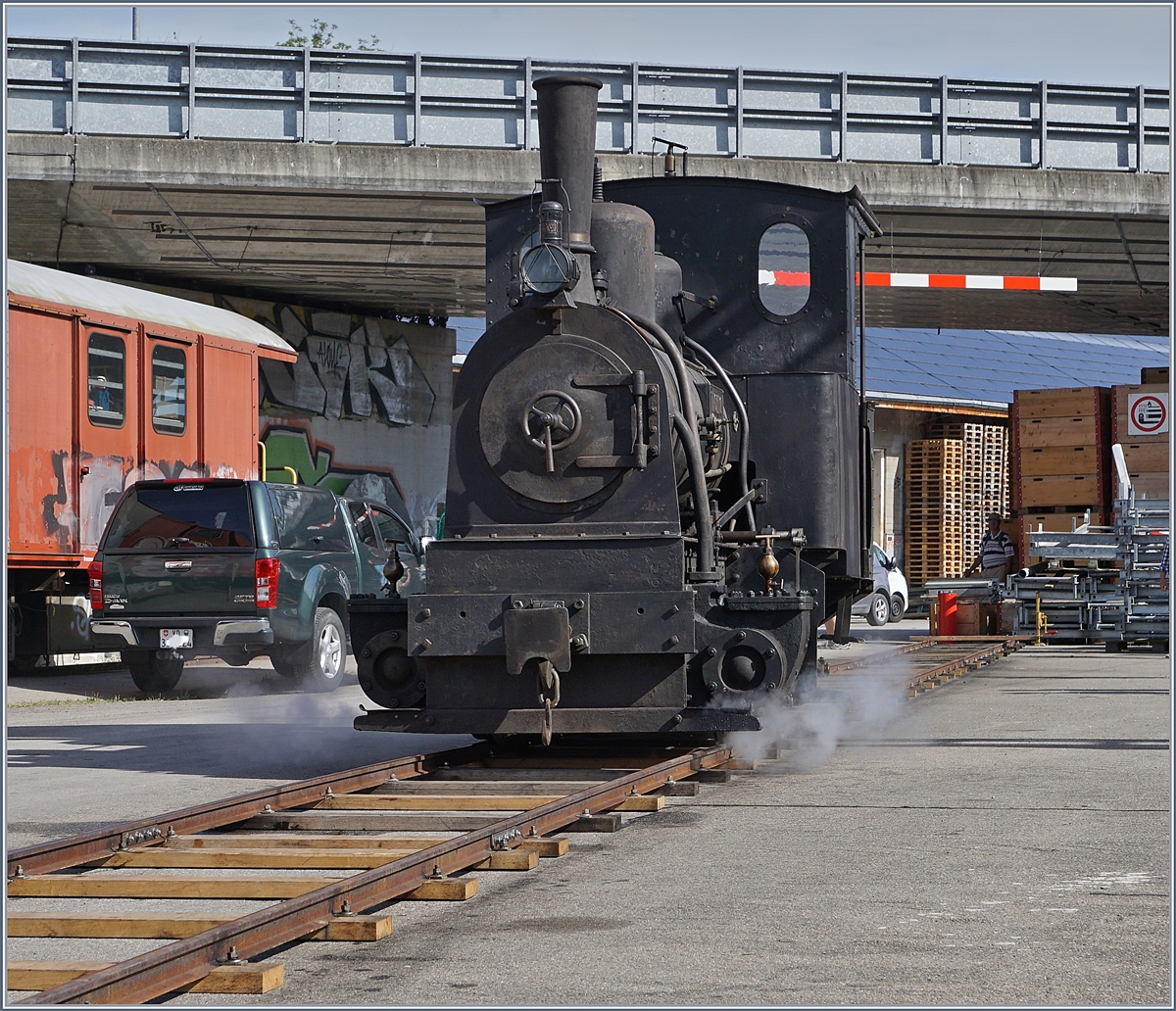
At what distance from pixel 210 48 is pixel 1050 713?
1381 cm

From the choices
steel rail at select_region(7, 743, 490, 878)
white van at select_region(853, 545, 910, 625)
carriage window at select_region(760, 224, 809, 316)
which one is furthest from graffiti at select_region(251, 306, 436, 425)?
steel rail at select_region(7, 743, 490, 878)

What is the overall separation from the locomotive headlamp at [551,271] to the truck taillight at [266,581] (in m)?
6.92

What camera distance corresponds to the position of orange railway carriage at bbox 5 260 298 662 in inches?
590

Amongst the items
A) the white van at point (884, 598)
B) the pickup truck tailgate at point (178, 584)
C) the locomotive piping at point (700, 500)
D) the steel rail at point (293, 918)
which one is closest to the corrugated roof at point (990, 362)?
the white van at point (884, 598)

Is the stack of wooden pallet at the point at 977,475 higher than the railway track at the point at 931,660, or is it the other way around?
the stack of wooden pallet at the point at 977,475

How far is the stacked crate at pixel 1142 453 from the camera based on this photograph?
85.0 feet

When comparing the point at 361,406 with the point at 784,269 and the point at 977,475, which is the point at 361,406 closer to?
the point at 977,475

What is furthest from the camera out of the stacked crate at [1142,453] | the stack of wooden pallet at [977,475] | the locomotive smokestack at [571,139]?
the stack of wooden pallet at [977,475]

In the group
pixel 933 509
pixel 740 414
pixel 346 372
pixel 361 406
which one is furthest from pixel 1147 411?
pixel 740 414

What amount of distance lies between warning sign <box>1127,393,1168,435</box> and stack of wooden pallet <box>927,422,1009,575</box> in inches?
498

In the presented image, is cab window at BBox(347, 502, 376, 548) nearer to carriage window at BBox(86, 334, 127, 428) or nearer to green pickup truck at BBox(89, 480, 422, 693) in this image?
green pickup truck at BBox(89, 480, 422, 693)

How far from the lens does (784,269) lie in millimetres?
9711

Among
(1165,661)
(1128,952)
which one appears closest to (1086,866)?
(1128,952)

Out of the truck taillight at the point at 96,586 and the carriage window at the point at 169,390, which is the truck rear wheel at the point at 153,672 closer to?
the truck taillight at the point at 96,586
